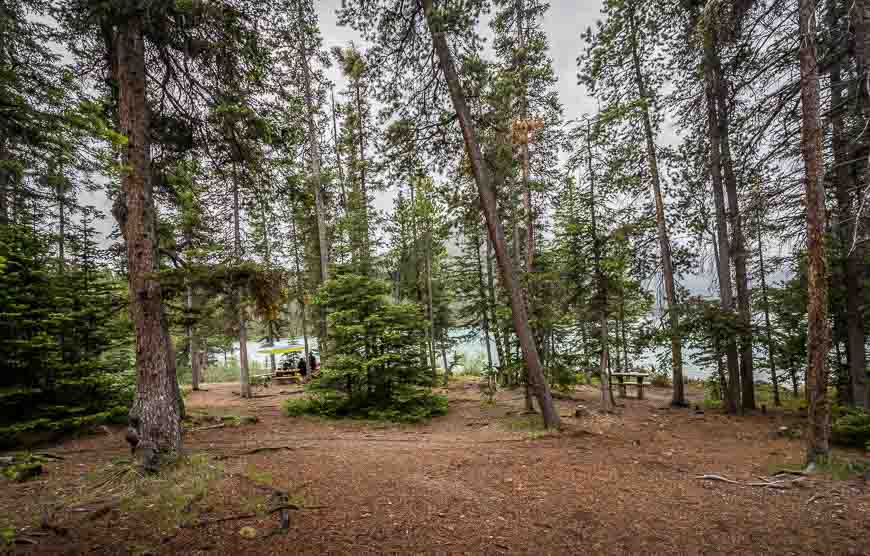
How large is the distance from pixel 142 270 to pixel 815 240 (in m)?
9.44

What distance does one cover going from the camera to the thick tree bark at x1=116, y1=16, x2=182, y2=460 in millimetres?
4879

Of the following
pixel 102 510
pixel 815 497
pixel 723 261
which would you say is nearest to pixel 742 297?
pixel 723 261

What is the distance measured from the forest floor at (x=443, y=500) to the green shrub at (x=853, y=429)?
0.72m

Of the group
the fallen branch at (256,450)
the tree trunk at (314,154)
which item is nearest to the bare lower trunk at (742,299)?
the fallen branch at (256,450)

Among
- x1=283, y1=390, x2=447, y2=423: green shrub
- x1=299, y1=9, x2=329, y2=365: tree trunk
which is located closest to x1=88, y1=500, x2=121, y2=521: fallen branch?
x1=283, y1=390, x2=447, y2=423: green shrub

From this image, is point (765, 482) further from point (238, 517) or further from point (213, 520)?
point (213, 520)

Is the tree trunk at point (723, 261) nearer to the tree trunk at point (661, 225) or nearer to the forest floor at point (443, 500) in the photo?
the tree trunk at point (661, 225)

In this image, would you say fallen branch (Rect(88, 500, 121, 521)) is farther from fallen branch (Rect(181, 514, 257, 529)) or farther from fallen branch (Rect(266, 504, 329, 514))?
fallen branch (Rect(266, 504, 329, 514))

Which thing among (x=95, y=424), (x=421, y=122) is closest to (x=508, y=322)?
(x=421, y=122)

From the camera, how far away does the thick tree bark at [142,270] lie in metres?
4.88

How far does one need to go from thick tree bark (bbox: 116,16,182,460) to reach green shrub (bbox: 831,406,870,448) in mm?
11205

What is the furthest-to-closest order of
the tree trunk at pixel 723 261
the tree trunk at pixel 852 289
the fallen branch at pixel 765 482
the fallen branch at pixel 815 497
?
the tree trunk at pixel 723 261
the tree trunk at pixel 852 289
the fallen branch at pixel 765 482
the fallen branch at pixel 815 497

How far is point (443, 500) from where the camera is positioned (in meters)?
4.02

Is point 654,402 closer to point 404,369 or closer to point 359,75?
point 404,369
